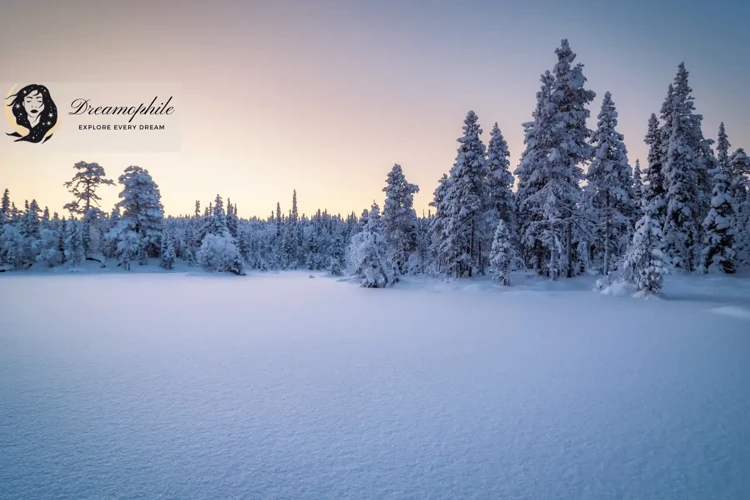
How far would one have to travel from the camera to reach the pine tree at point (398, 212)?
137 feet

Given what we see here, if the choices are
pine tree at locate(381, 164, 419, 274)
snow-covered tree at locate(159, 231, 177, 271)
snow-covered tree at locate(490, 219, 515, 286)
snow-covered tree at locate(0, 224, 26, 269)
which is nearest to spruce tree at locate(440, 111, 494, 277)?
snow-covered tree at locate(490, 219, 515, 286)

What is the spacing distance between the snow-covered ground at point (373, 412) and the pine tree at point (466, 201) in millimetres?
20743

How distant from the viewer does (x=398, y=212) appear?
1641 inches

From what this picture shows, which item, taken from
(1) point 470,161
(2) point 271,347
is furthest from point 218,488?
(1) point 470,161

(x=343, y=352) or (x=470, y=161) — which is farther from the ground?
(x=470, y=161)

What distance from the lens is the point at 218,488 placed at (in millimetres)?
3758

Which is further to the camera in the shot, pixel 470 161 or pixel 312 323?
pixel 470 161

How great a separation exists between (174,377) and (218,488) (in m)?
4.24

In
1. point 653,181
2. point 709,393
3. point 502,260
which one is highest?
point 653,181

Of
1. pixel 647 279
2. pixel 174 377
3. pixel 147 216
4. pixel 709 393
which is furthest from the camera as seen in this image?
pixel 147 216

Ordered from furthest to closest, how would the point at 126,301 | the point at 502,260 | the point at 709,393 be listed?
the point at 502,260 < the point at 126,301 < the point at 709,393

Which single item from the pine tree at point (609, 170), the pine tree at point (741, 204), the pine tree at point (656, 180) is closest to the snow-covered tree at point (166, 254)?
the pine tree at point (609, 170)

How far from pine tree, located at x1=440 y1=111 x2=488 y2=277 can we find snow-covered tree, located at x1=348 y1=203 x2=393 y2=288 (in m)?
6.05

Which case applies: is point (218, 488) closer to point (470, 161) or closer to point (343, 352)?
point (343, 352)
